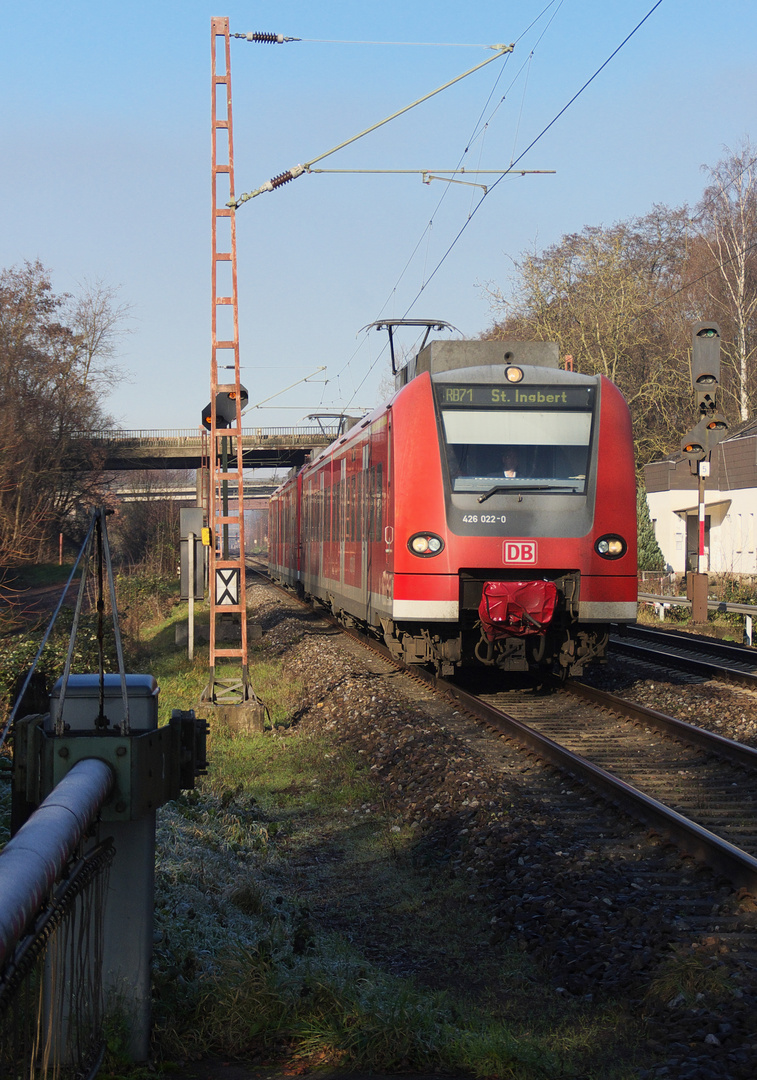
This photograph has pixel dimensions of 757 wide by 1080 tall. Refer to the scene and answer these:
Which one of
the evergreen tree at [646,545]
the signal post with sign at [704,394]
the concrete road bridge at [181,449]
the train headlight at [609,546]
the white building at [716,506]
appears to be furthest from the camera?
the concrete road bridge at [181,449]

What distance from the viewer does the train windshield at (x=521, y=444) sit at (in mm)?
10633

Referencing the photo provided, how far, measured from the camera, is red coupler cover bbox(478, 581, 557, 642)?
1038cm

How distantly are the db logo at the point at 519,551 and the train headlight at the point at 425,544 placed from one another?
64 cm

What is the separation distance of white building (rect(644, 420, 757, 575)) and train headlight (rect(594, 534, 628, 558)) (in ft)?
71.8

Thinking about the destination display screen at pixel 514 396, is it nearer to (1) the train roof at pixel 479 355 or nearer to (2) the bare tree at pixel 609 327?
(1) the train roof at pixel 479 355

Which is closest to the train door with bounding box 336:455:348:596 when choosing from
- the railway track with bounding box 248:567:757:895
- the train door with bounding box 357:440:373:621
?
the train door with bounding box 357:440:373:621

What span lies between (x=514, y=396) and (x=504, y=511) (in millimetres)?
1258

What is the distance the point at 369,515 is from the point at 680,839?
7.31m

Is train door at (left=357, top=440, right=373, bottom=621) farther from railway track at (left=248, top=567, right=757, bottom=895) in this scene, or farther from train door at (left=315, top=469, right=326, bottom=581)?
train door at (left=315, top=469, right=326, bottom=581)

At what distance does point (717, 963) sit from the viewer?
4.18 m

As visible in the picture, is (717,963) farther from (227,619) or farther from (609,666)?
(227,619)

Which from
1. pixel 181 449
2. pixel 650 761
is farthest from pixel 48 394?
pixel 650 761

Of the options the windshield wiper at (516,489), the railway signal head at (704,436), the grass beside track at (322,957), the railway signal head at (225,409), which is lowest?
the grass beside track at (322,957)

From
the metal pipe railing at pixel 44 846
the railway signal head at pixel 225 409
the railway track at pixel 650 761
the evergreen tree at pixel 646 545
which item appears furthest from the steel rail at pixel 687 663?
the evergreen tree at pixel 646 545
